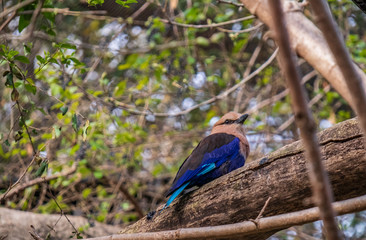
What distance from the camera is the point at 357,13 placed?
6555mm

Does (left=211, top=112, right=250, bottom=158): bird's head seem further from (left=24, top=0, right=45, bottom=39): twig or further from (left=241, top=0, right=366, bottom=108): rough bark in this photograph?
(left=24, top=0, right=45, bottom=39): twig

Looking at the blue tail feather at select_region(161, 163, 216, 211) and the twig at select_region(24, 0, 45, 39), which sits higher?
the twig at select_region(24, 0, 45, 39)

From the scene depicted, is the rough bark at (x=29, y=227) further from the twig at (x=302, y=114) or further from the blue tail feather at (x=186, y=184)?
the twig at (x=302, y=114)

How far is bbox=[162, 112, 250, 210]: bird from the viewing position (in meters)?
2.91

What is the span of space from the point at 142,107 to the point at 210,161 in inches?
107

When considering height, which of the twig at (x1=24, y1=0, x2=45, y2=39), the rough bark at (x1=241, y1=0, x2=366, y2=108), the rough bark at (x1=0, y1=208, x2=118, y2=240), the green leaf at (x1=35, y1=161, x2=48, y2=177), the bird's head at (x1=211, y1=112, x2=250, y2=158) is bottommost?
the rough bark at (x1=0, y1=208, x2=118, y2=240)

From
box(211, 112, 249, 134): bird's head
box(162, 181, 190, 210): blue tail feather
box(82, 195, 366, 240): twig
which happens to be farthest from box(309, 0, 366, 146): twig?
box(211, 112, 249, 134): bird's head

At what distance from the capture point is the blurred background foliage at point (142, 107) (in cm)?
516

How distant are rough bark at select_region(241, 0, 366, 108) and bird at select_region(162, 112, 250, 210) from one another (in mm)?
813

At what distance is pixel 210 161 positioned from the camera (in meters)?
3.15

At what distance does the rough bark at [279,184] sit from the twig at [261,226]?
14.8 inches

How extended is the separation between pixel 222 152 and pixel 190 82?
3.00 m

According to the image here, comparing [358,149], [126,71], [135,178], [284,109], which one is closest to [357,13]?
[284,109]

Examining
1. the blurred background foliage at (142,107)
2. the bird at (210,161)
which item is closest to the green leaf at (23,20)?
the bird at (210,161)
